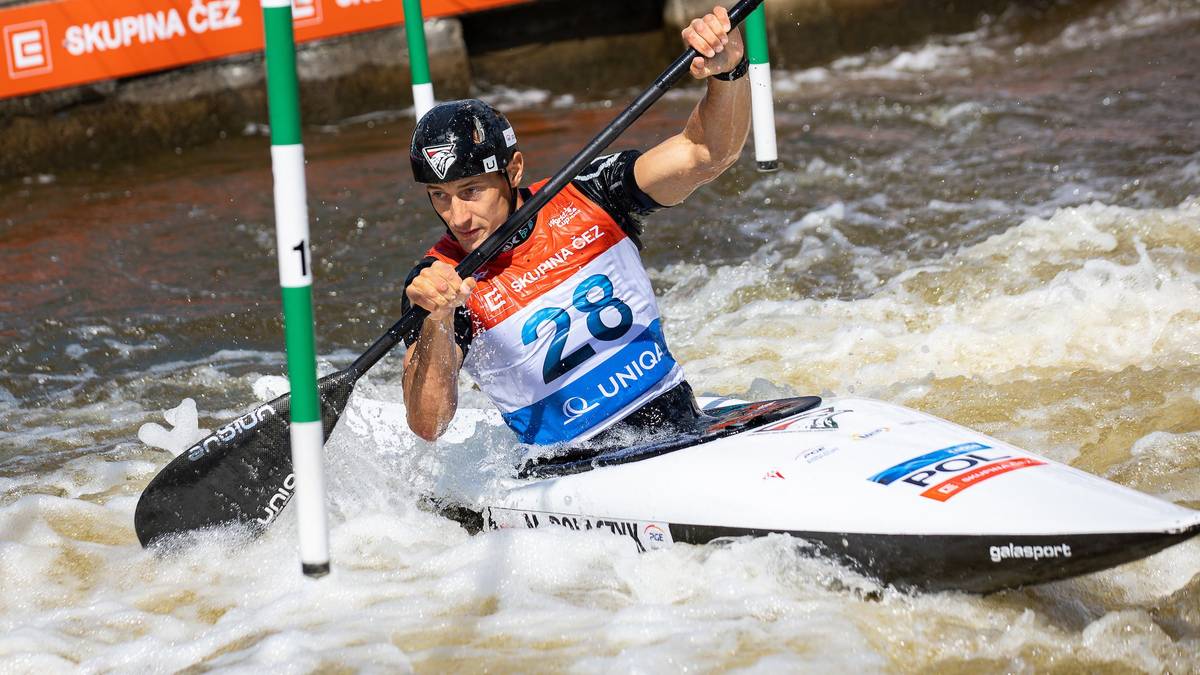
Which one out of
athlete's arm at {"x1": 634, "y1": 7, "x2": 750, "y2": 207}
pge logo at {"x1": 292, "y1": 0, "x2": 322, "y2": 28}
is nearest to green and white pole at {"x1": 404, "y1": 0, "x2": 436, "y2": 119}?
athlete's arm at {"x1": 634, "y1": 7, "x2": 750, "y2": 207}

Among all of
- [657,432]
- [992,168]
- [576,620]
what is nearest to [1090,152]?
[992,168]

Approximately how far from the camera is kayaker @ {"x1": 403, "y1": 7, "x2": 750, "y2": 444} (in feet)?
11.2

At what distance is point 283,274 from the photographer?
8.64 feet

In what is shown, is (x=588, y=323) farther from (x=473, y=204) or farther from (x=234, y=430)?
Answer: (x=234, y=430)

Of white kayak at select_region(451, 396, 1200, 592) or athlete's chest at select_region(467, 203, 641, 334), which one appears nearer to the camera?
white kayak at select_region(451, 396, 1200, 592)

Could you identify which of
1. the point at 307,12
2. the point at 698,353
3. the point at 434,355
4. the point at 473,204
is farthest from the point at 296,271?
the point at 307,12

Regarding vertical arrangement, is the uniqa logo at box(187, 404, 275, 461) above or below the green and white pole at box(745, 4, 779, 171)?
below

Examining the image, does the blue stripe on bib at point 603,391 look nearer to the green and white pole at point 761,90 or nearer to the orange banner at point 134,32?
the green and white pole at point 761,90

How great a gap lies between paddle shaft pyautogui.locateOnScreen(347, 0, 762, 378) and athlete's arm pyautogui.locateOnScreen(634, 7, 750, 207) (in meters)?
0.05

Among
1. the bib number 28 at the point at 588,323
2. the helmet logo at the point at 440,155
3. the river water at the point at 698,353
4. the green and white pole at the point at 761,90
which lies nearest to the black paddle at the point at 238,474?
the river water at the point at 698,353

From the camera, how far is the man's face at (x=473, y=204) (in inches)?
136

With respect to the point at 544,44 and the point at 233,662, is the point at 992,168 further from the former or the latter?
the point at 233,662

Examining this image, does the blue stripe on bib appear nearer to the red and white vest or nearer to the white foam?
the red and white vest

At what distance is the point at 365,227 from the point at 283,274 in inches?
203
